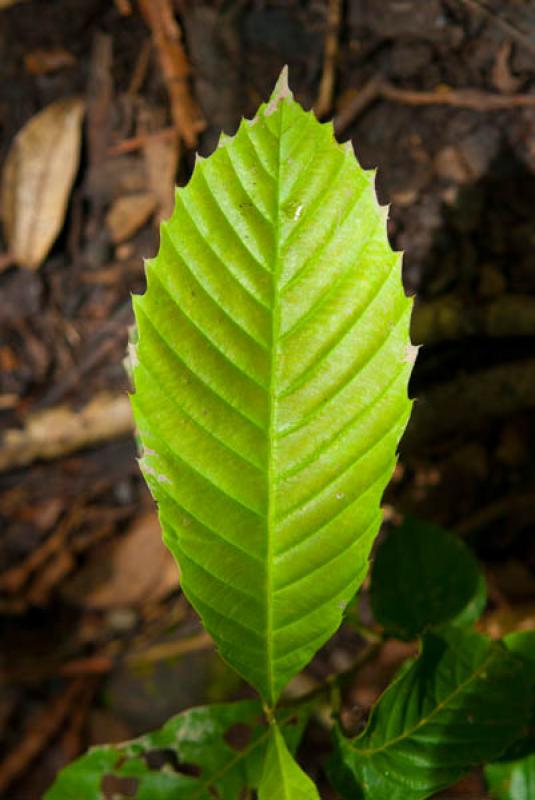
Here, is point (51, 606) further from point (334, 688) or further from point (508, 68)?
point (508, 68)

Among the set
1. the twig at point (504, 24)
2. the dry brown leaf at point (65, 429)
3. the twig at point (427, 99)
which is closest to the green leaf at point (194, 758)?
the dry brown leaf at point (65, 429)

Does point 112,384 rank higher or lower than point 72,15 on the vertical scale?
lower

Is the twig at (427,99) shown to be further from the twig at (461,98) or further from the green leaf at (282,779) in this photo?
the green leaf at (282,779)

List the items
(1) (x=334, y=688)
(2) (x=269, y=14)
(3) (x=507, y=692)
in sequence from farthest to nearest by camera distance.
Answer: (2) (x=269, y=14) → (1) (x=334, y=688) → (3) (x=507, y=692)

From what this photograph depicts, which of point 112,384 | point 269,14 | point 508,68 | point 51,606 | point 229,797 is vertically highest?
point 269,14

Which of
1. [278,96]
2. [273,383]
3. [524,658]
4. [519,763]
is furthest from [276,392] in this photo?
[519,763]

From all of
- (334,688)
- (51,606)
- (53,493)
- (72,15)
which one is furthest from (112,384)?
(334,688)

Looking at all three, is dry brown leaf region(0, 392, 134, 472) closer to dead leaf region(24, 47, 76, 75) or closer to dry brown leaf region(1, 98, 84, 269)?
dry brown leaf region(1, 98, 84, 269)
